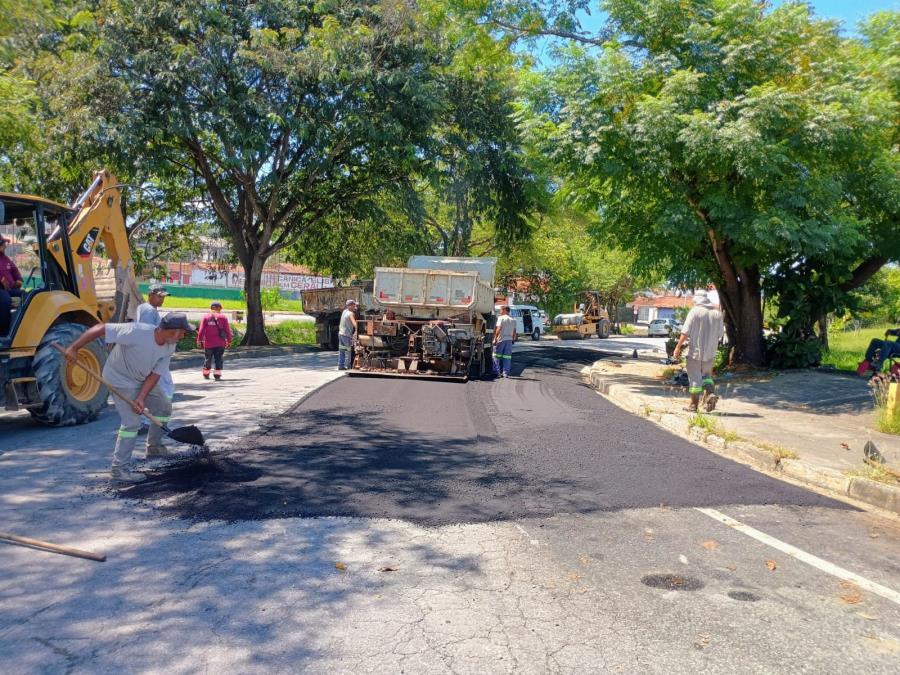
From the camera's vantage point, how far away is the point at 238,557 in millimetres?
4453

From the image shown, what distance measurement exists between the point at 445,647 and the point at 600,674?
0.72 m

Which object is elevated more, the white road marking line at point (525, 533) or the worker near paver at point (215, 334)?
the worker near paver at point (215, 334)

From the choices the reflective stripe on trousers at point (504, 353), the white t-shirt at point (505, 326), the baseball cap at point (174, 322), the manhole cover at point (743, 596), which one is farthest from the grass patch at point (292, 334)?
the manhole cover at point (743, 596)

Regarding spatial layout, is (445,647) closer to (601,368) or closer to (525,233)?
(601,368)

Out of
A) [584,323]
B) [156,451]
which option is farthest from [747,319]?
[584,323]

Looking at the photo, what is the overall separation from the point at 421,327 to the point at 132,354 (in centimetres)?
929

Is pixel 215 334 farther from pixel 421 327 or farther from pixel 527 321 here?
pixel 527 321

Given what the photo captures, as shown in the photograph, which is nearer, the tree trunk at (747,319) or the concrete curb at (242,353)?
the tree trunk at (747,319)

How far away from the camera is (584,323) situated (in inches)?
1640

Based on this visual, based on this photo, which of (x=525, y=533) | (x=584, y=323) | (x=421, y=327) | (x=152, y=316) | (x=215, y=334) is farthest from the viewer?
(x=584, y=323)

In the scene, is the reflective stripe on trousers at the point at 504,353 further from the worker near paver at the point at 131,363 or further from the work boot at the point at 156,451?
the worker near paver at the point at 131,363

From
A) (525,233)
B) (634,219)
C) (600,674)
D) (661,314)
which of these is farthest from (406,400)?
(661,314)

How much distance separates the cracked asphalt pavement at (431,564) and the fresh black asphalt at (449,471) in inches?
1.3

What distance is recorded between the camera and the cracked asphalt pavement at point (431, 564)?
133 inches
